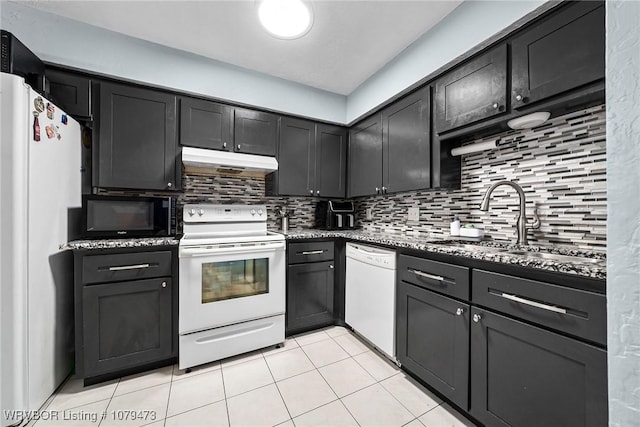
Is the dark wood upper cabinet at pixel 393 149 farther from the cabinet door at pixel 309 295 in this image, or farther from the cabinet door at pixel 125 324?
the cabinet door at pixel 125 324

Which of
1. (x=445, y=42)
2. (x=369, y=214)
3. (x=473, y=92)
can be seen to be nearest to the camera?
(x=473, y=92)

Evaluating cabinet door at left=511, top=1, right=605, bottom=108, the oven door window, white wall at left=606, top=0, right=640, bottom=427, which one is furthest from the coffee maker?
white wall at left=606, top=0, right=640, bottom=427

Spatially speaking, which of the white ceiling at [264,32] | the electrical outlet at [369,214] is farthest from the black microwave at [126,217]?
the electrical outlet at [369,214]

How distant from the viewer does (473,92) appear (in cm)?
157

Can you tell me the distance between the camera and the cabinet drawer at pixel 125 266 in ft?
5.18

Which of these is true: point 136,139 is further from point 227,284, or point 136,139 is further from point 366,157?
point 366,157

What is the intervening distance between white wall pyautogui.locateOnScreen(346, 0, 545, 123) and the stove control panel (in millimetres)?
1516

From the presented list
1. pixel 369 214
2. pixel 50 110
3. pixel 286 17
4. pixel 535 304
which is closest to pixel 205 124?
pixel 50 110

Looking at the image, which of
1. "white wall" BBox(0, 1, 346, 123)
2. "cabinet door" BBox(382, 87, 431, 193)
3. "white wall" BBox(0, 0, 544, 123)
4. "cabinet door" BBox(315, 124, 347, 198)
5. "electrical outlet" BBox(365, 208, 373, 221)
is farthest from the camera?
"electrical outlet" BBox(365, 208, 373, 221)

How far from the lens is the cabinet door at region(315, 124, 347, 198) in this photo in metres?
2.70

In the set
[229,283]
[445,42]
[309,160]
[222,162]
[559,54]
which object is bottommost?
[229,283]

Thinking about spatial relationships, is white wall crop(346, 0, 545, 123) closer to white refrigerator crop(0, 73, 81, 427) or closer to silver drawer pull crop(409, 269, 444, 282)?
silver drawer pull crop(409, 269, 444, 282)

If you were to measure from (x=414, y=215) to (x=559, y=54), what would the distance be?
1426mm

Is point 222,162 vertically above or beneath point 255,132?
beneath
